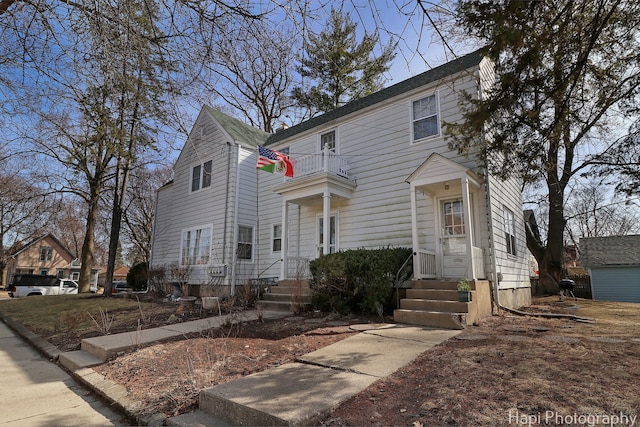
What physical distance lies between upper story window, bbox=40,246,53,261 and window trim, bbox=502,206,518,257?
179 feet

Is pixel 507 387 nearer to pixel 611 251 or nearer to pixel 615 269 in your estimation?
pixel 615 269

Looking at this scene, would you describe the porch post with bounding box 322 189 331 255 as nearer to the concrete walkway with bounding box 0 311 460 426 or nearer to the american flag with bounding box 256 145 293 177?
the american flag with bounding box 256 145 293 177

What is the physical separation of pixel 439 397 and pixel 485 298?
5092mm

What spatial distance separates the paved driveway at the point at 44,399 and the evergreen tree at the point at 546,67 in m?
5.88

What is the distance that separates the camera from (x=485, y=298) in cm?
726

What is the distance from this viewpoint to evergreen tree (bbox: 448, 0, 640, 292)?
13.6 feet

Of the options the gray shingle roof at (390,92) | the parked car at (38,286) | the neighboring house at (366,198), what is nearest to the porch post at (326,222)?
the neighboring house at (366,198)

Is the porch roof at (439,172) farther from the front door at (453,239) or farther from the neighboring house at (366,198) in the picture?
the front door at (453,239)

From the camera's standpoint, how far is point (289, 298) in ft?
29.8

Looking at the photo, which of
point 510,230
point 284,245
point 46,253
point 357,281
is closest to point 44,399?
point 357,281

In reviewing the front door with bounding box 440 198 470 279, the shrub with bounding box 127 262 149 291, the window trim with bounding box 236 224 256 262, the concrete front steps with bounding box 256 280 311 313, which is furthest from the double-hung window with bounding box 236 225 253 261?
the front door with bounding box 440 198 470 279

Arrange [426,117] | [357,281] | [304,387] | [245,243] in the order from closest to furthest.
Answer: [304,387], [357,281], [426,117], [245,243]

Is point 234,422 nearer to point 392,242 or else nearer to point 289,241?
point 392,242

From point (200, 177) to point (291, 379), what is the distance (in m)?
12.9
